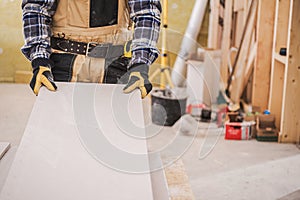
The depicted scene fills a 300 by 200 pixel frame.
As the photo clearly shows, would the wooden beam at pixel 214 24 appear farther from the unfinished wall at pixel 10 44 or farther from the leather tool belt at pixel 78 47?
the leather tool belt at pixel 78 47

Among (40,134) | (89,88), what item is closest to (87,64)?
(89,88)

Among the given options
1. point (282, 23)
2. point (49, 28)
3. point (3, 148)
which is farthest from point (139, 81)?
point (282, 23)

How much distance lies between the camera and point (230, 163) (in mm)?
2920

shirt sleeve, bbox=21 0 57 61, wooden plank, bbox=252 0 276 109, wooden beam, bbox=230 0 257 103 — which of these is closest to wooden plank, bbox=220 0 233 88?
wooden beam, bbox=230 0 257 103

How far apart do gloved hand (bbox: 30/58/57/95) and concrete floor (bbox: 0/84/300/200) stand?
1.25ft

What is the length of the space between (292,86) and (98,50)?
195cm

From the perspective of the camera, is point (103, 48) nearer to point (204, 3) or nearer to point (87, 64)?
point (87, 64)

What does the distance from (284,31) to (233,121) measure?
80 cm

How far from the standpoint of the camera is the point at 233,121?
3.49m

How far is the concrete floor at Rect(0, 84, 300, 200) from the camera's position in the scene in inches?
97.8

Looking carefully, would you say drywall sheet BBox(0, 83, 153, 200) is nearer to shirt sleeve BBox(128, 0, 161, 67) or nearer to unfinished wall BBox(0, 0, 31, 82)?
shirt sleeve BBox(128, 0, 161, 67)

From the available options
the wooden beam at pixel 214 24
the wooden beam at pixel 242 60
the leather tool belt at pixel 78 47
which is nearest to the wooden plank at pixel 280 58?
the wooden beam at pixel 242 60

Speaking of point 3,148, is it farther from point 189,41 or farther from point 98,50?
point 189,41

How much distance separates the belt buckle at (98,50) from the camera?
5.75 feet
